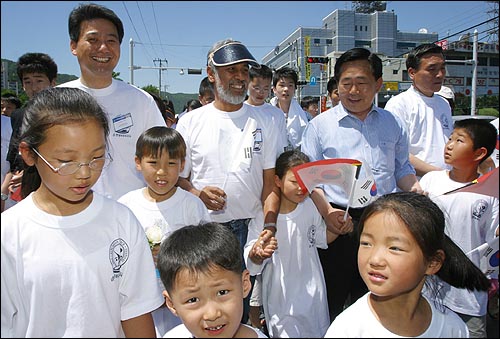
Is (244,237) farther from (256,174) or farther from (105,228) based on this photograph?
(105,228)

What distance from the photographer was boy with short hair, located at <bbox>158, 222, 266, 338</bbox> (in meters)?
1.45

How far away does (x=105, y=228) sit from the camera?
1.51 metres

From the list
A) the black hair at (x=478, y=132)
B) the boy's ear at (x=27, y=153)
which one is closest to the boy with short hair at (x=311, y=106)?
the black hair at (x=478, y=132)

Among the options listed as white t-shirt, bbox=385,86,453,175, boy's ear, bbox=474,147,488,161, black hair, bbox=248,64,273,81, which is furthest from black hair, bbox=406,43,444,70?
black hair, bbox=248,64,273,81

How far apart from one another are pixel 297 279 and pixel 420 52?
224 cm

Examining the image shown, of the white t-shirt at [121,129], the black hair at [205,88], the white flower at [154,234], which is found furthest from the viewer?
the black hair at [205,88]

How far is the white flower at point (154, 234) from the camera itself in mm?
2502

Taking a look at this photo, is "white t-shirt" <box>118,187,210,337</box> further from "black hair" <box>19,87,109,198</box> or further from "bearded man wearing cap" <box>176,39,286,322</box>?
"black hair" <box>19,87,109,198</box>

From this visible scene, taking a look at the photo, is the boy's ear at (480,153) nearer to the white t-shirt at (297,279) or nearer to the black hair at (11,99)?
the white t-shirt at (297,279)

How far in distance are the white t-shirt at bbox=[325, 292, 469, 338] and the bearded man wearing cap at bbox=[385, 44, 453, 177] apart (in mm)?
2134

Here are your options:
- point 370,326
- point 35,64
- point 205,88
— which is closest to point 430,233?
point 370,326

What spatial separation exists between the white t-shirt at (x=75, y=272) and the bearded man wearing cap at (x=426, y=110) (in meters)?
2.70

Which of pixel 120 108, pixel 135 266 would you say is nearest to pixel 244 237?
pixel 120 108

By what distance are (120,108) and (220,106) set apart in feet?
2.36
